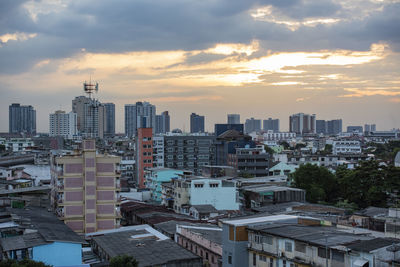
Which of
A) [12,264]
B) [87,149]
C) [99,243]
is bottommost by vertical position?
[99,243]

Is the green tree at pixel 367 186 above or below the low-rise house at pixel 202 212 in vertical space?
above

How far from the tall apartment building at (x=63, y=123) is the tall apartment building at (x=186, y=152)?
2546 inches

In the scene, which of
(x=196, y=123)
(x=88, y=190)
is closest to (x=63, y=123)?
(x=196, y=123)

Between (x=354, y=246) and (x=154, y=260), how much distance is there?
20.7ft

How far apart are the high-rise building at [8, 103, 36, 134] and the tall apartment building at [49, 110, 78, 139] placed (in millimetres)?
22607

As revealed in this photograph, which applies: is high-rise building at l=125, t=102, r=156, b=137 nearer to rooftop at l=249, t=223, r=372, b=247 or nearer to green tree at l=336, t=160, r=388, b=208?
green tree at l=336, t=160, r=388, b=208

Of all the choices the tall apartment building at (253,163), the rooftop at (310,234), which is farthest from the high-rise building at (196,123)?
the rooftop at (310,234)

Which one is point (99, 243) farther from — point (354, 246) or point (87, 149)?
point (354, 246)

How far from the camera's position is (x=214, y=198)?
27.3 m

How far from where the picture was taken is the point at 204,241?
639 inches

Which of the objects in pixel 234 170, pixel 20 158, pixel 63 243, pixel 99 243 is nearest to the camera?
pixel 63 243

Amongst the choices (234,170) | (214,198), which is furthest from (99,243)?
(234,170)

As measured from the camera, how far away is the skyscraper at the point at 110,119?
5268 inches

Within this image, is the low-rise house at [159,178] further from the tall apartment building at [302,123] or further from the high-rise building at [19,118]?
the tall apartment building at [302,123]
